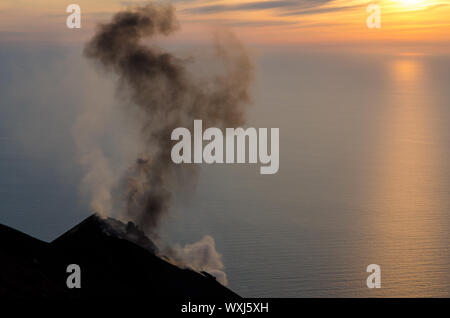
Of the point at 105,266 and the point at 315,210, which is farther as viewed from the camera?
the point at 315,210

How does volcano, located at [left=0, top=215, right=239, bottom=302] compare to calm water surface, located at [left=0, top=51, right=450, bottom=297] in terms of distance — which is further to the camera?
calm water surface, located at [left=0, top=51, right=450, bottom=297]

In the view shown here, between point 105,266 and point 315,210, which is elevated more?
point 315,210

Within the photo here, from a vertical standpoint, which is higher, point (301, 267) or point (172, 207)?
point (172, 207)

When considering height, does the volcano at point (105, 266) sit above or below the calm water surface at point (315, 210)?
below

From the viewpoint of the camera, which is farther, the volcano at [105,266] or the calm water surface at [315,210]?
the calm water surface at [315,210]

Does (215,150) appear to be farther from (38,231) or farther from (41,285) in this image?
(41,285)

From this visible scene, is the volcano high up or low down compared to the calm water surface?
down

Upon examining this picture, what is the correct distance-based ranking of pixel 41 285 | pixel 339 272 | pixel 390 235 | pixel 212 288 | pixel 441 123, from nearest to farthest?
1. pixel 41 285
2. pixel 212 288
3. pixel 339 272
4. pixel 390 235
5. pixel 441 123

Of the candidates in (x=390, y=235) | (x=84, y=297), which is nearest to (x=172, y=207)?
(x=390, y=235)
